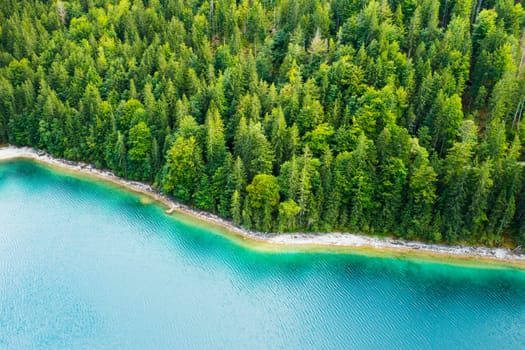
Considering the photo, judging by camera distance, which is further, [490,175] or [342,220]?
[342,220]

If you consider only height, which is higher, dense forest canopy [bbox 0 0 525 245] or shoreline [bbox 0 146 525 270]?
dense forest canopy [bbox 0 0 525 245]

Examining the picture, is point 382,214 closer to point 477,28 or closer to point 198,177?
point 198,177

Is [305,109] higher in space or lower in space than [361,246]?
higher

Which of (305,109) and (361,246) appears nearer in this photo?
(361,246)

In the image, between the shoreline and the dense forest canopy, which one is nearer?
the shoreline

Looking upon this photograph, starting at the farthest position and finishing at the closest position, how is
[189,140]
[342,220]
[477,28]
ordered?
[477,28]
[189,140]
[342,220]

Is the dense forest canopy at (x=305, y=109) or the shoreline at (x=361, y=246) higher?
the dense forest canopy at (x=305, y=109)

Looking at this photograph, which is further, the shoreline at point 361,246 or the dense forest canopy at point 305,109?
the dense forest canopy at point 305,109

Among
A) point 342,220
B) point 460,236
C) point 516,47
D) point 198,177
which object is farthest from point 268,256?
point 516,47
